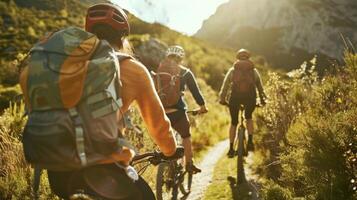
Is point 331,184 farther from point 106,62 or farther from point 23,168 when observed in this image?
point 23,168

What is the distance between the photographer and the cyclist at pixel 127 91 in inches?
105

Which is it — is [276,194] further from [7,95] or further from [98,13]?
[7,95]

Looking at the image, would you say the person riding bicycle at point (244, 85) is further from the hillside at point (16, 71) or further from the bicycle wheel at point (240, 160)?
the hillside at point (16, 71)

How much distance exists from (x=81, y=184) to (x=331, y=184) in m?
2.84

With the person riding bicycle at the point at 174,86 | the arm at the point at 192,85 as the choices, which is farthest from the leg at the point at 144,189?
the arm at the point at 192,85

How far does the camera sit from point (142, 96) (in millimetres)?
2785

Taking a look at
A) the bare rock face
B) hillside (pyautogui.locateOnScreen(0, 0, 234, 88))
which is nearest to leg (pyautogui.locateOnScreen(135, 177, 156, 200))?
the bare rock face

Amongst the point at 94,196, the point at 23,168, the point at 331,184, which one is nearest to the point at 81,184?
the point at 94,196

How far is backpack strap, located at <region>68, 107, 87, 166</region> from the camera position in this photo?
7.62 feet

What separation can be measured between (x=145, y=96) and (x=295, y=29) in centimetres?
8536

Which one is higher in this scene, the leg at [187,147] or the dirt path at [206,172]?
the leg at [187,147]

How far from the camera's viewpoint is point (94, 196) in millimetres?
2539

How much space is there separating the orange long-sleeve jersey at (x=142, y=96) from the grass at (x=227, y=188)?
15.2 feet

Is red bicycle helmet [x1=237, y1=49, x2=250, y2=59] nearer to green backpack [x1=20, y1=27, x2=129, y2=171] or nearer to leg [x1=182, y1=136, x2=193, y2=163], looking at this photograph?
leg [x1=182, y1=136, x2=193, y2=163]
